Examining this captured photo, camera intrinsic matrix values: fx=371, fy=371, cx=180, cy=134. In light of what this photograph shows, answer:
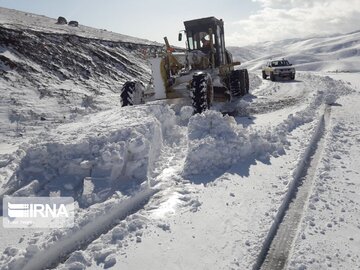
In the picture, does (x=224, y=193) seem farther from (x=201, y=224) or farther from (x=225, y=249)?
(x=225, y=249)

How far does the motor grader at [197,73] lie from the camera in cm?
1118

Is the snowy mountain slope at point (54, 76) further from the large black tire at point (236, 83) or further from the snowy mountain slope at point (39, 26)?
the large black tire at point (236, 83)

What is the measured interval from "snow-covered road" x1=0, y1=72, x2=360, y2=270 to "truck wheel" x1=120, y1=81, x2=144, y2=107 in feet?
9.17

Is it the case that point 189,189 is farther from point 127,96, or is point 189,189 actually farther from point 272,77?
point 272,77

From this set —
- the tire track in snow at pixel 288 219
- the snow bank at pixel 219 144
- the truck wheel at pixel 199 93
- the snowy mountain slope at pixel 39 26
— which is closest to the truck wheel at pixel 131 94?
the truck wheel at pixel 199 93

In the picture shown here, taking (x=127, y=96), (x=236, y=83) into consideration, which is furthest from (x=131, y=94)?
(x=236, y=83)

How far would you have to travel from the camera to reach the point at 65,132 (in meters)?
7.26

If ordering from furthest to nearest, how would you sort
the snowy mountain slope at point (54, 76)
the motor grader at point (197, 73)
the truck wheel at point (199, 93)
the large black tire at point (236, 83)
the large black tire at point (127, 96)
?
the large black tire at point (236, 83), the snowy mountain slope at point (54, 76), the large black tire at point (127, 96), the motor grader at point (197, 73), the truck wheel at point (199, 93)

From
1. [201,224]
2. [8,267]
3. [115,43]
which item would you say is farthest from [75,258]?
[115,43]

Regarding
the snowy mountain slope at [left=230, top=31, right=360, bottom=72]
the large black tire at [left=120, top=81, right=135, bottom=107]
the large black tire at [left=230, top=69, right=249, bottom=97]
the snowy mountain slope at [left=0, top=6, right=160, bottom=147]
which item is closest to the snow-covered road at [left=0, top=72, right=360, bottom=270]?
the large black tire at [left=120, top=81, right=135, bottom=107]

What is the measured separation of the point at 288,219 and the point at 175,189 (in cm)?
186

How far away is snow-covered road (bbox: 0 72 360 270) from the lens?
4.13 metres

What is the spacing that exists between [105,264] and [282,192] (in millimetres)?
2904

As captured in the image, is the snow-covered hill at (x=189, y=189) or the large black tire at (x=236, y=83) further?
the large black tire at (x=236, y=83)
